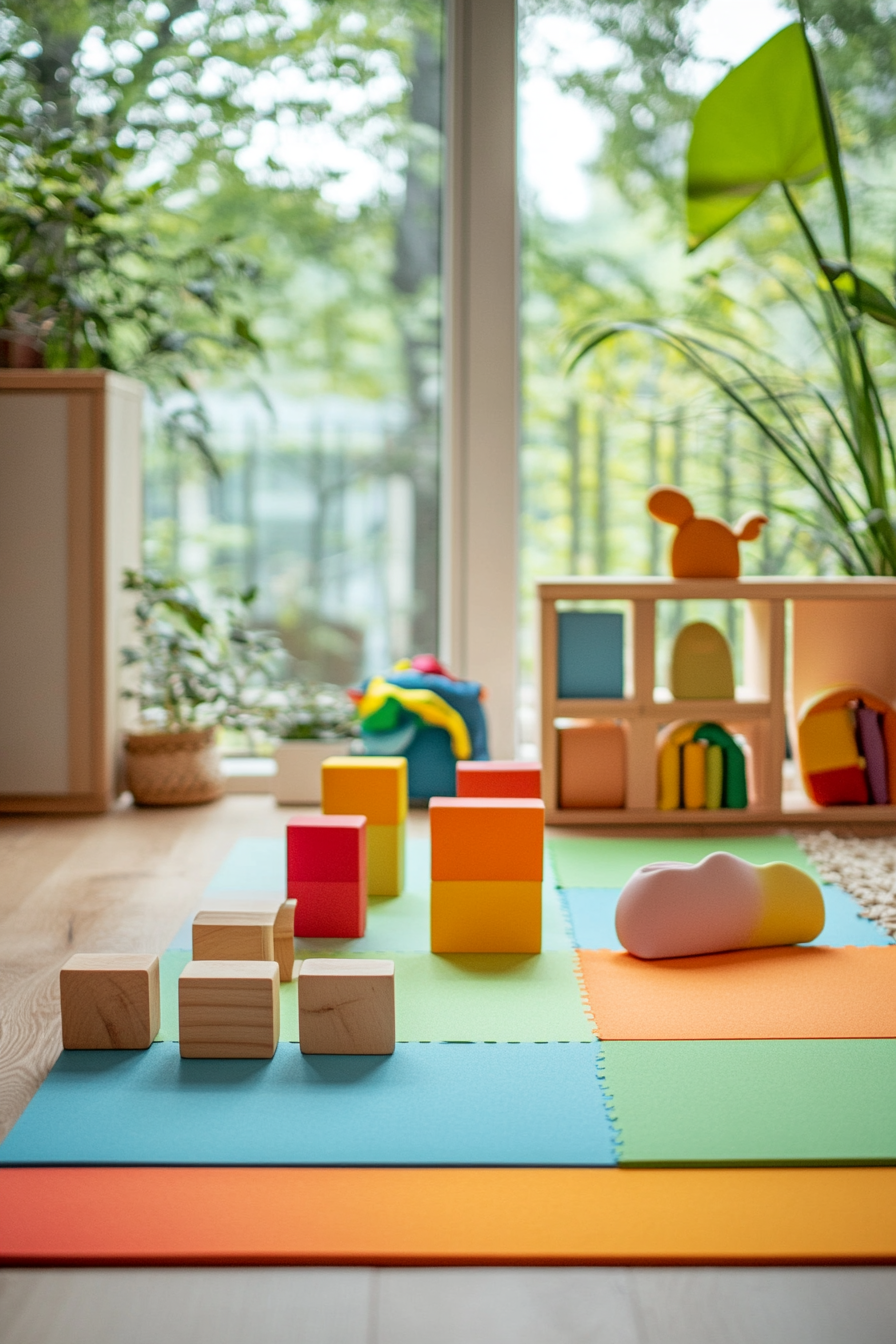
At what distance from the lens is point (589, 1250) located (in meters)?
0.90

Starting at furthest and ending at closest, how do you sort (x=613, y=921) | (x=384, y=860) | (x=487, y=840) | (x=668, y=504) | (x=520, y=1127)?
(x=668, y=504), (x=384, y=860), (x=613, y=921), (x=487, y=840), (x=520, y=1127)

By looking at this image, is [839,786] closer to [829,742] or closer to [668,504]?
[829,742]

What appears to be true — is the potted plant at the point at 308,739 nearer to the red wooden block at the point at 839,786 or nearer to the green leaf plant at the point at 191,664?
the green leaf plant at the point at 191,664

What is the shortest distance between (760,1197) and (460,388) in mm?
2134

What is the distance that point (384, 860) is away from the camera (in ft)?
6.10

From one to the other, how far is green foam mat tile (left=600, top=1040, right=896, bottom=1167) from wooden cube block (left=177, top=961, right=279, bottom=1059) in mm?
350

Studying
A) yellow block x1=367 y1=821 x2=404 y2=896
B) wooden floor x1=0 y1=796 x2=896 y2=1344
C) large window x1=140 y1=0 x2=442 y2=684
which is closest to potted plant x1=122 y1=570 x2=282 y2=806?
large window x1=140 y1=0 x2=442 y2=684

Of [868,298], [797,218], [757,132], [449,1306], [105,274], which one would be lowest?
[449,1306]

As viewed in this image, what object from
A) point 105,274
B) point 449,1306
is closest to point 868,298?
point 105,274

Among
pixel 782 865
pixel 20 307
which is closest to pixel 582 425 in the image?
pixel 20 307

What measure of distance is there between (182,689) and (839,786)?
135 centimetres

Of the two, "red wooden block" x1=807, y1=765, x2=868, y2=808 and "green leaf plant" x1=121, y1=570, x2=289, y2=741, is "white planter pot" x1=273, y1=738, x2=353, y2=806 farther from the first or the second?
"red wooden block" x1=807, y1=765, x2=868, y2=808

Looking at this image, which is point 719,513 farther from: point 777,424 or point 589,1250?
point 589,1250

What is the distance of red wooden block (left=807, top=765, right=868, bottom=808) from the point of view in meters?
2.37
